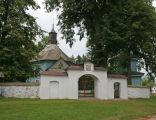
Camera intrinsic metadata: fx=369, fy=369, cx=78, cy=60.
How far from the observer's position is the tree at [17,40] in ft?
116

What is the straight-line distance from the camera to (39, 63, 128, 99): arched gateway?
1345 inches

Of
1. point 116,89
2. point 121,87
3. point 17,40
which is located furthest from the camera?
point 116,89

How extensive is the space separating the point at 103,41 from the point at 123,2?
5428 mm

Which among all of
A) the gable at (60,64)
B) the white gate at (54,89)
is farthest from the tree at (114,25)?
the gable at (60,64)

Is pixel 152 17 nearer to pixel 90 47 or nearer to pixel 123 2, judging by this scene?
pixel 123 2

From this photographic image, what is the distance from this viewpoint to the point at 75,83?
35.2m

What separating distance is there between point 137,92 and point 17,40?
14.0 meters

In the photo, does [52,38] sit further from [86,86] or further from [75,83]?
[75,83]

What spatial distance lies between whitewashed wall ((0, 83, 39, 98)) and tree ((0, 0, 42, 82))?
1090 millimetres

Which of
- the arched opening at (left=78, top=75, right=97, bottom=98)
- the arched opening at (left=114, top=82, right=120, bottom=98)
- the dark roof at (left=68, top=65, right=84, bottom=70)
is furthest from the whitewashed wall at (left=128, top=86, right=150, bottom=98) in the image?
the dark roof at (left=68, top=65, right=84, bottom=70)

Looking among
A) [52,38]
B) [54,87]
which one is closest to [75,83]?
[54,87]

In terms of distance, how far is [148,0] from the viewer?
42406 millimetres

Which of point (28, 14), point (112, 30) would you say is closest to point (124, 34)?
point (112, 30)

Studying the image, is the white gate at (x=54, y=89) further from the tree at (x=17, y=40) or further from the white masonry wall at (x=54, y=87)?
the tree at (x=17, y=40)
